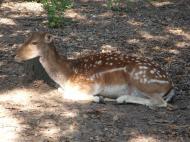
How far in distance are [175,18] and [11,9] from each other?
4.04 metres

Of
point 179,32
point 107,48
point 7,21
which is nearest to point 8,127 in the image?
point 107,48

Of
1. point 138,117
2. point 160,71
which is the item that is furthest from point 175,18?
point 138,117

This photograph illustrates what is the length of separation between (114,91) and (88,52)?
2.43 meters

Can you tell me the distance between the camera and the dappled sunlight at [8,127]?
22.6 ft

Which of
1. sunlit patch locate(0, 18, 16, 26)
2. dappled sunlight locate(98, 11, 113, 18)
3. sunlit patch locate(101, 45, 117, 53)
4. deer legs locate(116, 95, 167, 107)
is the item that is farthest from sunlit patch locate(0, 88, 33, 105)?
dappled sunlight locate(98, 11, 113, 18)

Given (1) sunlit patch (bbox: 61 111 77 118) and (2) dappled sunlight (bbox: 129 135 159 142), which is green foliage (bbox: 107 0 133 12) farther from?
(2) dappled sunlight (bbox: 129 135 159 142)

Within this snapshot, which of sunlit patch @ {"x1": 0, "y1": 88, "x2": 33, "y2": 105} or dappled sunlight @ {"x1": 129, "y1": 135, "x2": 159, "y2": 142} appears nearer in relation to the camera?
dappled sunlight @ {"x1": 129, "y1": 135, "x2": 159, "y2": 142}

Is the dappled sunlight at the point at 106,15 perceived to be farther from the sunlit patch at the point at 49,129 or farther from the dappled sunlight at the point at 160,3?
the sunlit patch at the point at 49,129

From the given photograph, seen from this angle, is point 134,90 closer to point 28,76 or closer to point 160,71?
point 160,71

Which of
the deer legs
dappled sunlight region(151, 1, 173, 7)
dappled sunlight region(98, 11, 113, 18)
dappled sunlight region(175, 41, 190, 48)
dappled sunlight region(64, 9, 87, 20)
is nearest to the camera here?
the deer legs

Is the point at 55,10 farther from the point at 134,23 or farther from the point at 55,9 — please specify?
the point at 134,23

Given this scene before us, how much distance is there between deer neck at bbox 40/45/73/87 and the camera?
8734 mm

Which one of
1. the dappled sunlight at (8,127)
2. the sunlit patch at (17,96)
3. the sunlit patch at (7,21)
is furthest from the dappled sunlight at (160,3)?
the dappled sunlight at (8,127)

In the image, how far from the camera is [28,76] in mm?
9312
